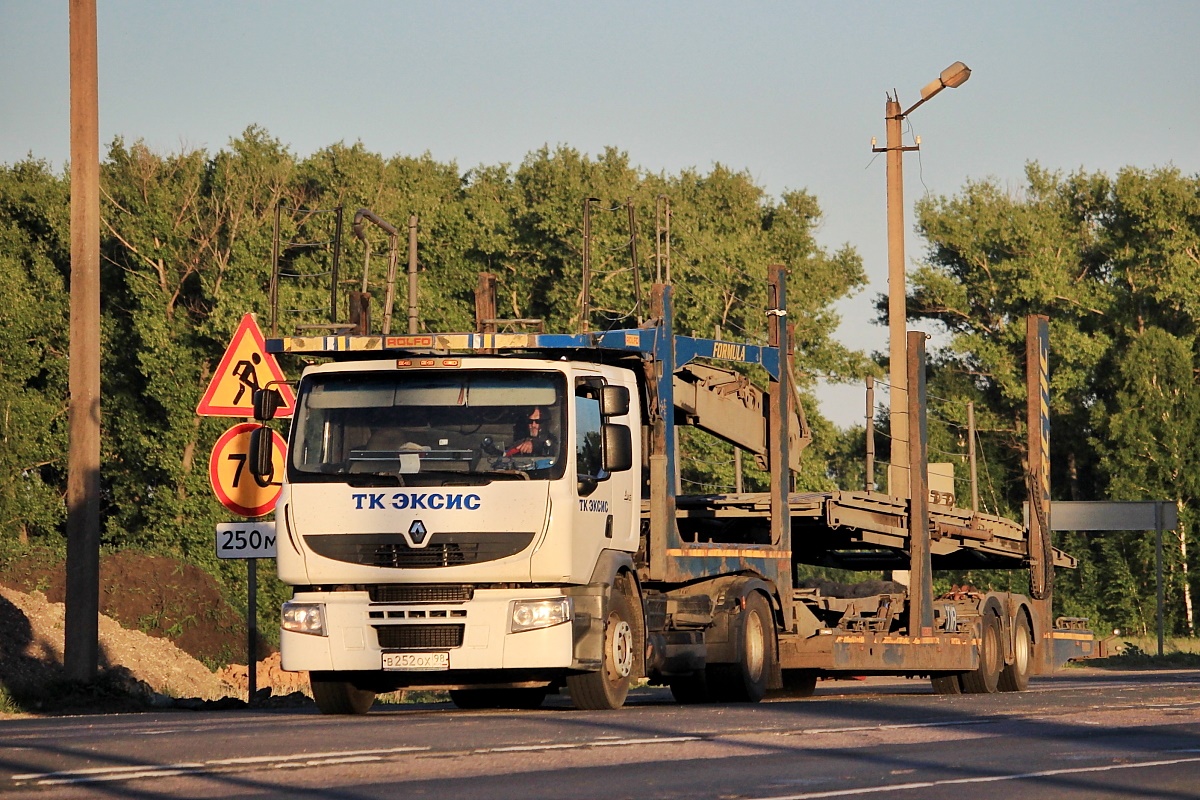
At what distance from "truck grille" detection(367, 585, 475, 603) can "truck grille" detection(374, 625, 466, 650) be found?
0.65 feet

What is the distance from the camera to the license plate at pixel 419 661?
48.1ft

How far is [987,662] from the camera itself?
21297 millimetres

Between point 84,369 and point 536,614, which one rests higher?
point 84,369

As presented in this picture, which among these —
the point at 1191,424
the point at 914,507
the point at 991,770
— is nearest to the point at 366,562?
the point at 991,770

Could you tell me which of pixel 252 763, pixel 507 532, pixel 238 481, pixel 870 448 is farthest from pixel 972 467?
pixel 252 763

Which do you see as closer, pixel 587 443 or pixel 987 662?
pixel 587 443

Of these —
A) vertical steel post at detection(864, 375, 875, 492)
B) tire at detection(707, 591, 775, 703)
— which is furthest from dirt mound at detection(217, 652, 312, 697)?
tire at detection(707, 591, 775, 703)

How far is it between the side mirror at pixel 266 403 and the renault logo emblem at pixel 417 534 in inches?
75.4

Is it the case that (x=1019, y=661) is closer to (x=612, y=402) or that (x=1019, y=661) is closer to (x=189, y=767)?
(x=612, y=402)

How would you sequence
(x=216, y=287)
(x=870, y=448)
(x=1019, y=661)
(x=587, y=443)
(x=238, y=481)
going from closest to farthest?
(x=587, y=443) < (x=238, y=481) < (x=1019, y=661) < (x=870, y=448) < (x=216, y=287)

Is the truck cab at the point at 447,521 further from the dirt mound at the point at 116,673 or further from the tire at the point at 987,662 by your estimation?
the tire at the point at 987,662

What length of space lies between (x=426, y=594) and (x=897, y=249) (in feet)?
50.6

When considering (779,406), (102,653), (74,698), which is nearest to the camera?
(74,698)

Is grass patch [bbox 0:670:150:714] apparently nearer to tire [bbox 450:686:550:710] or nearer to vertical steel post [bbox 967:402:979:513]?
tire [bbox 450:686:550:710]
